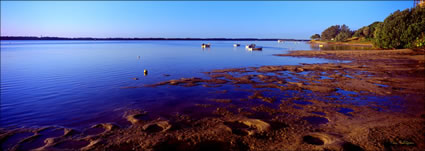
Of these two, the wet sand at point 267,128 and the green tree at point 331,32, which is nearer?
the wet sand at point 267,128

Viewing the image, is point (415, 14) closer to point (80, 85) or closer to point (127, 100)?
point (127, 100)

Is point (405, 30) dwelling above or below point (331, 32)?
below

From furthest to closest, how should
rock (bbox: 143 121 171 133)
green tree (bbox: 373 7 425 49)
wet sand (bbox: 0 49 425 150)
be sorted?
green tree (bbox: 373 7 425 49) < rock (bbox: 143 121 171 133) < wet sand (bbox: 0 49 425 150)

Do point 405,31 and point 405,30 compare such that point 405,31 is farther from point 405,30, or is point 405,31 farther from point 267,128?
point 267,128

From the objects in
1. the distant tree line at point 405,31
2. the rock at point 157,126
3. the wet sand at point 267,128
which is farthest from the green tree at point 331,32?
the rock at point 157,126

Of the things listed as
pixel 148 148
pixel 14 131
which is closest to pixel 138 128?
pixel 148 148

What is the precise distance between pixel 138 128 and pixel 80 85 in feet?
44.0

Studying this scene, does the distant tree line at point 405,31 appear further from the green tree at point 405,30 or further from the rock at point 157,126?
the rock at point 157,126

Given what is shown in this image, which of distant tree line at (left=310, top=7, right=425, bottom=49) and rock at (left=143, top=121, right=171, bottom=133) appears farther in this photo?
distant tree line at (left=310, top=7, right=425, bottom=49)

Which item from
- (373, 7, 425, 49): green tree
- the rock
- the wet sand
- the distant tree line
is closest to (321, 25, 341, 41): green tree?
the distant tree line

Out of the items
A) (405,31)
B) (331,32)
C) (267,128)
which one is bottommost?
(267,128)

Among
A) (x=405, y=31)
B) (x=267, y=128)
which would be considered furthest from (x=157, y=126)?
(x=405, y=31)

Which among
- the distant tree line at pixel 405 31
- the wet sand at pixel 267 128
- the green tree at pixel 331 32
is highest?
the green tree at pixel 331 32

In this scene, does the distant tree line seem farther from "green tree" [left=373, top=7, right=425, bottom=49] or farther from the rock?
the rock
